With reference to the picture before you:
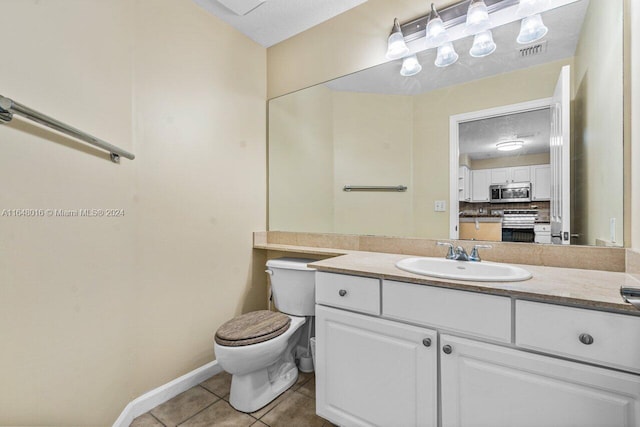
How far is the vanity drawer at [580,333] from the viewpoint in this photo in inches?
30.4

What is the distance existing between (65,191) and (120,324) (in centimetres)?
65

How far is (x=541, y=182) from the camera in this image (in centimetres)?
131

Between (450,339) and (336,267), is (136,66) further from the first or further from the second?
(450,339)

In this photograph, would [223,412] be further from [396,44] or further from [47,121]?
[396,44]

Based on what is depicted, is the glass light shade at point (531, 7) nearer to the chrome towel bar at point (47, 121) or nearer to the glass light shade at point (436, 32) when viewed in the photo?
the glass light shade at point (436, 32)

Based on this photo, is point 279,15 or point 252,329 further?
point 279,15

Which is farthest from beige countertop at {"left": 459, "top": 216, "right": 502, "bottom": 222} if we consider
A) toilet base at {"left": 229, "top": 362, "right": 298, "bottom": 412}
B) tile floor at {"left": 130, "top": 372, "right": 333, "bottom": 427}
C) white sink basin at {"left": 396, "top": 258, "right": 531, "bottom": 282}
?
toilet base at {"left": 229, "top": 362, "right": 298, "bottom": 412}

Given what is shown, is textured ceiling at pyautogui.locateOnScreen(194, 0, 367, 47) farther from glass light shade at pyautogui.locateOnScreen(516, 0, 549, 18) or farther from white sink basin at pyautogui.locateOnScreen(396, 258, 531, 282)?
white sink basin at pyautogui.locateOnScreen(396, 258, 531, 282)

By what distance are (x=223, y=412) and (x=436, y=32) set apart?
232 cm

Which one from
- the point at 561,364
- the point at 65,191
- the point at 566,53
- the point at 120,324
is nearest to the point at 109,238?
the point at 65,191

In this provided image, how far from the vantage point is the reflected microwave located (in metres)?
1.34

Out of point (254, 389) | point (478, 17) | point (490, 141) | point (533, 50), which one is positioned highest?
point (478, 17)

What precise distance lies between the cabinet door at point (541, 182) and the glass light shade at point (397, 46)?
0.96 metres

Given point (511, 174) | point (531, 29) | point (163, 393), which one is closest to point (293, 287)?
point (163, 393)
